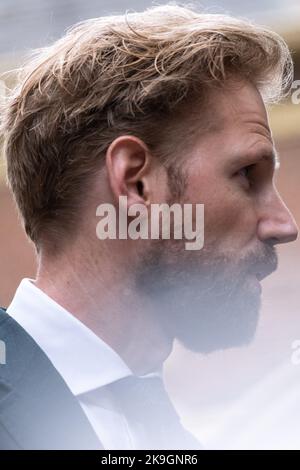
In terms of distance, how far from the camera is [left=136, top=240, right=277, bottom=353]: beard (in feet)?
2.60

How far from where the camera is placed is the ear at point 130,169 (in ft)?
2.60

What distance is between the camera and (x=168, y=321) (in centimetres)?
81

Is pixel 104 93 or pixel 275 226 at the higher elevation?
pixel 104 93

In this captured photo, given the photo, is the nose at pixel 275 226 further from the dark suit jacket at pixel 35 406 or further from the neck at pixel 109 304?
the dark suit jacket at pixel 35 406

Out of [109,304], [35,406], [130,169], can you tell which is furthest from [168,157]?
[35,406]

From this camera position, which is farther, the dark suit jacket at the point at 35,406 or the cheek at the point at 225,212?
the cheek at the point at 225,212

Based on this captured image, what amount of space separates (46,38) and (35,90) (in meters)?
0.19

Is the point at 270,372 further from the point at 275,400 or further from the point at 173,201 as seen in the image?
the point at 173,201

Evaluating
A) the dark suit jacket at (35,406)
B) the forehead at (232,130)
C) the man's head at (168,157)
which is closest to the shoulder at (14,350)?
the dark suit jacket at (35,406)

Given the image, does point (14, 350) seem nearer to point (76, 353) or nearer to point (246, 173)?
point (76, 353)

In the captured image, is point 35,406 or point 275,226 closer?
point 35,406

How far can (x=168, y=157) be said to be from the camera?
81cm

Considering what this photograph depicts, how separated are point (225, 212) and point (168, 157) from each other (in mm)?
75
